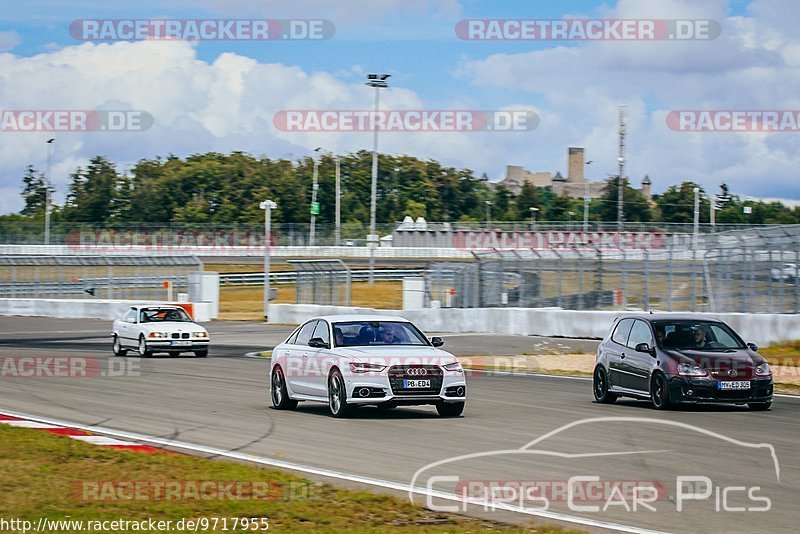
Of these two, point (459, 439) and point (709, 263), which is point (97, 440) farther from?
point (709, 263)

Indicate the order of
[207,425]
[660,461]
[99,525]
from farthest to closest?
[207,425], [660,461], [99,525]

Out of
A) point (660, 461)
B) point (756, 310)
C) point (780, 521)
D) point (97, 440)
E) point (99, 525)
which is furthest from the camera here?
point (756, 310)

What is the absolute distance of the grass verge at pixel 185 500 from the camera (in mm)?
8062

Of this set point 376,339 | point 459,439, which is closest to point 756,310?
point 376,339

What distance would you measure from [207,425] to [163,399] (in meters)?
3.85

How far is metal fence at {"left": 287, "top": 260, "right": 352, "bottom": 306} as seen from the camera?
→ 150 ft

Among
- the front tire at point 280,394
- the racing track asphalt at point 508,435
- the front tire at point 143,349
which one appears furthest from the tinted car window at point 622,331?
the front tire at point 143,349

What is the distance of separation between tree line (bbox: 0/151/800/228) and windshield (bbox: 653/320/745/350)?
9709 centimetres

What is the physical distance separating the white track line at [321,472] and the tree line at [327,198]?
102 metres

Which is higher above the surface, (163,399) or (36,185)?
(36,185)

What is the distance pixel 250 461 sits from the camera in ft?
36.7

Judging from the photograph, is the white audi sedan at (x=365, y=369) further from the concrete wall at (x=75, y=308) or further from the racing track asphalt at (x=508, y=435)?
the concrete wall at (x=75, y=308)

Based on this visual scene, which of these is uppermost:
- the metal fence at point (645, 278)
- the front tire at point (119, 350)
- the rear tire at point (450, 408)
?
the metal fence at point (645, 278)

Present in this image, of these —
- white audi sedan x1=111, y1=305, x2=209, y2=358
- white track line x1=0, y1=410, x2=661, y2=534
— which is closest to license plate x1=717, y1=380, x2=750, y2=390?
white track line x1=0, y1=410, x2=661, y2=534
